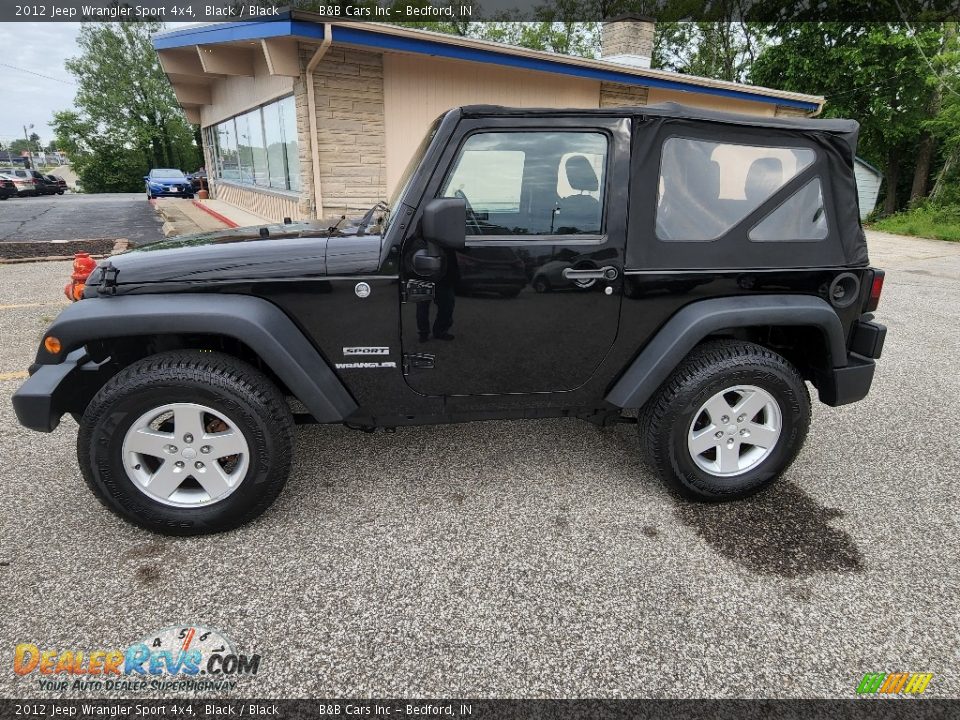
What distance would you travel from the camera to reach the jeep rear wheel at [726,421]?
2771 millimetres

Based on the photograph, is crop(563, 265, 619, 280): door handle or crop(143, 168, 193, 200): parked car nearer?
crop(563, 265, 619, 280): door handle

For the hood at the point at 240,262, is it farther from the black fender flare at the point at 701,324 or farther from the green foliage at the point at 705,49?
the green foliage at the point at 705,49

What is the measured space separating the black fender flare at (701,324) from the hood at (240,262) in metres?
1.32

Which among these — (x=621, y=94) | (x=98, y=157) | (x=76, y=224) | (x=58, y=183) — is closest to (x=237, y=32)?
(x=621, y=94)

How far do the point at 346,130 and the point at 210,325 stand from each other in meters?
7.23

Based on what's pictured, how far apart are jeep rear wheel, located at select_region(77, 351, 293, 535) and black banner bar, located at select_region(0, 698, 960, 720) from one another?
2.79ft

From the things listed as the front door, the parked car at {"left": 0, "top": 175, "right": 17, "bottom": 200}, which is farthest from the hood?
the parked car at {"left": 0, "top": 175, "right": 17, "bottom": 200}

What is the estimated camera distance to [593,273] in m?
2.61

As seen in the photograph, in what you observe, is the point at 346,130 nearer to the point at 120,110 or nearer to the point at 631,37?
the point at 631,37

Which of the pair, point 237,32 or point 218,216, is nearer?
point 237,32

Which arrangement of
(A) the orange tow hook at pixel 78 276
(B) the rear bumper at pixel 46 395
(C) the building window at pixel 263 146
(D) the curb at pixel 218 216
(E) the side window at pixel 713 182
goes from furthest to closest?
(D) the curb at pixel 218 216, (C) the building window at pixel 263 146, (A) the orange tow hook at pixel 78 276, (E) the side window at pixel 713 182, (B) the rear bumper at pixel 46 395

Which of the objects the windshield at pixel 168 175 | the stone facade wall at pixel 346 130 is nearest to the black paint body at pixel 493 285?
the stone facade wall at pixel 346 130

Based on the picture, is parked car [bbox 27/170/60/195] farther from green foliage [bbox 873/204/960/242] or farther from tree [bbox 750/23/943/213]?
green foliage [bbox 873/204/960/242]

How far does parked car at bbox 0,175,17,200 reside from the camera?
29.3 m
